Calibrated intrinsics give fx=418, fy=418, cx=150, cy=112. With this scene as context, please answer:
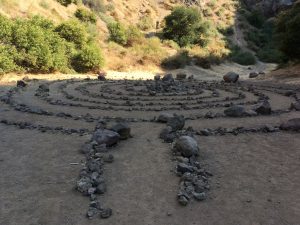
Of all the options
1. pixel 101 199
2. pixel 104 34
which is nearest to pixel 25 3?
pixel 104 34

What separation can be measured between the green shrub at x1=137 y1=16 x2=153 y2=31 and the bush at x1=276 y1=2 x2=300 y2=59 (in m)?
16.5

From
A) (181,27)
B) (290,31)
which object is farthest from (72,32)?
(181,27)

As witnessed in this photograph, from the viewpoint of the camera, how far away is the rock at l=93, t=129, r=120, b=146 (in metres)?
9.38

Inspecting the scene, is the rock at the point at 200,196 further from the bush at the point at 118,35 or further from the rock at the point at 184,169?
the bush at the point at 118,35

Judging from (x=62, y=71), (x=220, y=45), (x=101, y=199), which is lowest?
(x=101, y=199)

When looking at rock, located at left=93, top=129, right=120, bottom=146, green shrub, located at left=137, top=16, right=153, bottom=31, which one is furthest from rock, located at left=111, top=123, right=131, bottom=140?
green shrub, located at left=137, top=16, right=153, bottom=31

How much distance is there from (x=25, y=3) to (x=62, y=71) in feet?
27.0

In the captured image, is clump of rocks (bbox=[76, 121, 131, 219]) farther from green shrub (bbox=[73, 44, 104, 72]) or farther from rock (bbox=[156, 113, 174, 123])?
green shrub (bbox=[73, 44, 104, 72])

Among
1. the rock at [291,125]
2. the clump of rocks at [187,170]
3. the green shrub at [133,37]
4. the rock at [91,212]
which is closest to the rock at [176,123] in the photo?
the clump of rocks at [187,170]

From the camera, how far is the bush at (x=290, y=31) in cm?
2558

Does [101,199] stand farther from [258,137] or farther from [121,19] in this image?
[121,19]

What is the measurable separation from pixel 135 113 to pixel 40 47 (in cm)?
1220

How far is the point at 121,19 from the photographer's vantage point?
41.9 meters

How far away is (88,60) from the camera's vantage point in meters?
27.1
